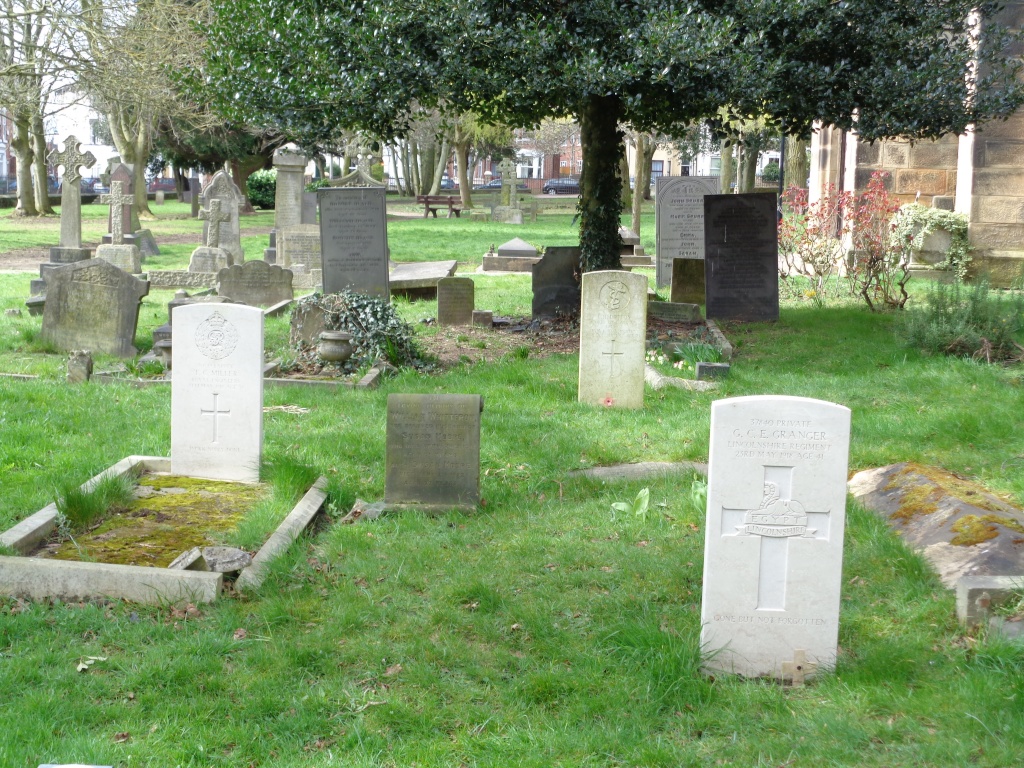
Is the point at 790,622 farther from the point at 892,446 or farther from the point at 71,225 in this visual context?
the point at 71,225

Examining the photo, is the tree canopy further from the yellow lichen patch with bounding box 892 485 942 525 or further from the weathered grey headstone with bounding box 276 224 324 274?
the weathered grey headstone with bounding box 276 224 324 274

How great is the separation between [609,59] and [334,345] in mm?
3936

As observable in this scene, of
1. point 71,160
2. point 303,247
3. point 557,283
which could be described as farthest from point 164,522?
point 71,160

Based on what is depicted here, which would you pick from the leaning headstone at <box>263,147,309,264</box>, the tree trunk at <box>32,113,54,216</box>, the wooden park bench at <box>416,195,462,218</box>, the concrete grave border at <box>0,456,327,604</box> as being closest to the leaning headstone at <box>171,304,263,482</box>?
the concrete grave border at <box>0,456,327,604</box>

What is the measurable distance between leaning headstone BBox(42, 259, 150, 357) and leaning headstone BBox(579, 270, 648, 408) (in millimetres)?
5355

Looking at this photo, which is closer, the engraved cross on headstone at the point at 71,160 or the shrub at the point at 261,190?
the engraved cross on headstone at the point at 71,160

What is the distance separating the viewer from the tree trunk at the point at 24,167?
3719cm

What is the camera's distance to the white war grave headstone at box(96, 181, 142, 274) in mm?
20656

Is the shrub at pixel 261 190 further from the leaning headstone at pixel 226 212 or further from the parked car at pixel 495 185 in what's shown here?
the parked car at pixel 495 185

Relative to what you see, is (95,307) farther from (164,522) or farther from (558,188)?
(558,188)

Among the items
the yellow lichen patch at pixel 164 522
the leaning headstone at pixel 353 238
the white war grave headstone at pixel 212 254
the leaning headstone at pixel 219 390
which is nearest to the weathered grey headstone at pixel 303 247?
the white war grave headstone at pixel 212 254

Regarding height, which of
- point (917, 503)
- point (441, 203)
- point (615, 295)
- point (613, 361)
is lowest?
point (917, 503)

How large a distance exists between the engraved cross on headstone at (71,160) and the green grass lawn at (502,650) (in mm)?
14044

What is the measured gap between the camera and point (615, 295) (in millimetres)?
9008
